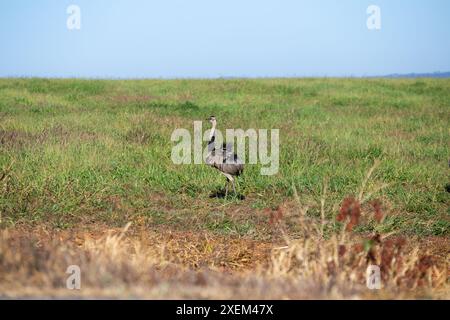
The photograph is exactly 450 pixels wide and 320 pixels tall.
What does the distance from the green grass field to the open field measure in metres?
0.03

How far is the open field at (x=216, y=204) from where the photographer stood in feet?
11.8

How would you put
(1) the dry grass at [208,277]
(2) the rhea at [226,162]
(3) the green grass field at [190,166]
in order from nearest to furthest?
(1) the dry grass at [208,277] → (3) the green grass field at [190,166] → (2) the rhea at [226,162]

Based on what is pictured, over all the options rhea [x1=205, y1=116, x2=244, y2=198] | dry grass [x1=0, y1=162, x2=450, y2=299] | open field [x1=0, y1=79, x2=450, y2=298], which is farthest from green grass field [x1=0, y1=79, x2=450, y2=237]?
dry grass [x1=0, y1=162, x2=450, y2=299]

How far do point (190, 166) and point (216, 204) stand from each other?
1.63 m

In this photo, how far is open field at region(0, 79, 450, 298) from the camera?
3590 millimetres

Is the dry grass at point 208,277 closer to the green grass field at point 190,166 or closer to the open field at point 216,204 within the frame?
the open field at point 216,204

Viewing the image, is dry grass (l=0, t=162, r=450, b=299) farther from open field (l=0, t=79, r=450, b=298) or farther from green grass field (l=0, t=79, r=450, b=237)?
green grass field (l=0, t=79, r=450, b=237)

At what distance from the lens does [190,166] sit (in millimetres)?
9805

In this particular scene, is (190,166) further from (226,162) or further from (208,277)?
(208,277)

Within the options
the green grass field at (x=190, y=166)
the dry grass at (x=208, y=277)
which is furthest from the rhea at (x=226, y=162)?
the dry grass at (x=208, y=277)

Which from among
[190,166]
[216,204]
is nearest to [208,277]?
[216,204]

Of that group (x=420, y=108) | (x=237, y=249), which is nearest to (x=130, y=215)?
(x=237, y=249)

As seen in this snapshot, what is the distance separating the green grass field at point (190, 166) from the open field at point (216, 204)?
3 cm
